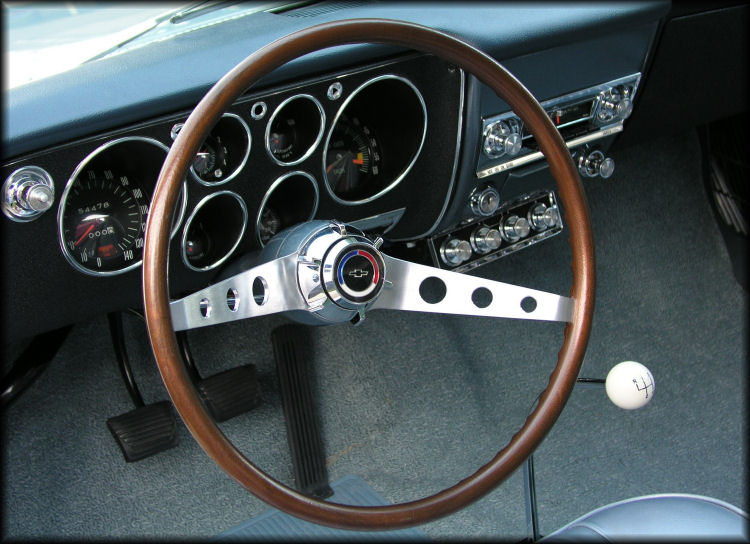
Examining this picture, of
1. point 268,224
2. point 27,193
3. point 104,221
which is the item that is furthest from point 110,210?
point 268,224

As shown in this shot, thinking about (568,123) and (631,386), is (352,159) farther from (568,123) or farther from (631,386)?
(631,386)

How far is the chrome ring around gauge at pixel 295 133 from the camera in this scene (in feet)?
4.80

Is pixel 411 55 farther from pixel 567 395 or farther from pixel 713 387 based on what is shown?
pixel 713 387

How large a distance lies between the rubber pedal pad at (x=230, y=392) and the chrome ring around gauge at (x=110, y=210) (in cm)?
54

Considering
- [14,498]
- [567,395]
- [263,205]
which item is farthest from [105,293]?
[567,395]

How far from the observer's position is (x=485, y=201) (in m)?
1.78

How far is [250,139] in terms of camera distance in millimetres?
1401

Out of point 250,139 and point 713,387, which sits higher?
point 250,139

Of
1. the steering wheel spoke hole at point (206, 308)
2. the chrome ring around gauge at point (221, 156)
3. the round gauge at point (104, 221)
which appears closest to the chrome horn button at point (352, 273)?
the steering wheel spoke hole at point (206, 308)

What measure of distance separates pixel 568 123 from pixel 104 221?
1.04 m

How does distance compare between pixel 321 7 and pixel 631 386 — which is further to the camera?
pixel 321 7

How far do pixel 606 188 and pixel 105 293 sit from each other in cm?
170

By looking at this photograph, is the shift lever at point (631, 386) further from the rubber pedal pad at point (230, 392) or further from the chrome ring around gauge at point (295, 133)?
the rubber pedal pad at point (230, 392)

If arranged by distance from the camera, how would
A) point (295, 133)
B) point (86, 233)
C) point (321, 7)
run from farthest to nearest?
point (321, 7) → point (295, 133) → point (86, 233)
